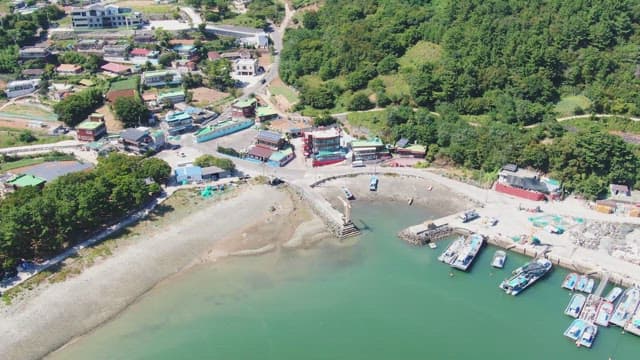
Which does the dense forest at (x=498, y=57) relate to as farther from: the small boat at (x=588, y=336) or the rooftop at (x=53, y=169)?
the small boat at (x=588, y=336)

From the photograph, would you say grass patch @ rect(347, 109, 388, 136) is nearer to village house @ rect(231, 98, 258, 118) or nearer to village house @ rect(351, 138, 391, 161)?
village house @ rect(351, 138, 391, 161)

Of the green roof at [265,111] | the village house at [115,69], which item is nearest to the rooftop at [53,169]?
the green roof at [265,111]

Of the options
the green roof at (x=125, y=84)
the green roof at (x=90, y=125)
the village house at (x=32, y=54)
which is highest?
the village house at (x=32, y=54)

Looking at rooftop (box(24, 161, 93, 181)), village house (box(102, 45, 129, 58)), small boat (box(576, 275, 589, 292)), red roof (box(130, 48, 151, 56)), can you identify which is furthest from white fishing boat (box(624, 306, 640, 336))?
village house (box(102, 45, 129, 58))

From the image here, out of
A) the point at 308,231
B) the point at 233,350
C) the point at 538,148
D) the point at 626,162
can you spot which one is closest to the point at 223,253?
the point at 308,231

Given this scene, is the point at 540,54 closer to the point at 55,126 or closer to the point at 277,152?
the point at 277,152

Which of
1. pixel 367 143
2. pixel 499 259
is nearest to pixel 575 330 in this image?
pixel 499 259
